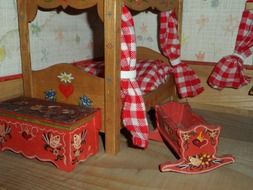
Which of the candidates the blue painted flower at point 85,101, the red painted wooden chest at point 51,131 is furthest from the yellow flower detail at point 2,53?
the blue painted flower at point 85,101

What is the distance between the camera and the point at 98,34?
1.49 meters

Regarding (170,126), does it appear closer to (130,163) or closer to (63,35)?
(130,163)

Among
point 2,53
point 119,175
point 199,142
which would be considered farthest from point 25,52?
point 199,142

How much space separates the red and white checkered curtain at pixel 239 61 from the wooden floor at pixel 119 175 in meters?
0.42

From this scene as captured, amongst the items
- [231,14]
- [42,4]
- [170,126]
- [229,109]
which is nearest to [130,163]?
[170,126]

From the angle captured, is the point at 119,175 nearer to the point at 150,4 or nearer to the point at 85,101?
the point at 85,101

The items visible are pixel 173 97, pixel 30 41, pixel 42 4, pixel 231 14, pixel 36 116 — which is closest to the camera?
pixel 36 116

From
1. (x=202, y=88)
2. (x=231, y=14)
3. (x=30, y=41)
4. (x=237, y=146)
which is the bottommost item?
(x=237, y=146)

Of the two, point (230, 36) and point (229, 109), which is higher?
point (230, 36)

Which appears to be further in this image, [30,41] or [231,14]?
[231,14]

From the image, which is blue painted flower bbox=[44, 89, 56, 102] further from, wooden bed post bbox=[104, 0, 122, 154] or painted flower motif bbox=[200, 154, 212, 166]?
painted flower motif bbox=[200, 154, 212, 166]

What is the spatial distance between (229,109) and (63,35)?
83 cm

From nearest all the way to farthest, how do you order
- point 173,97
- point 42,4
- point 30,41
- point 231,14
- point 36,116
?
point 36,116 < point 42,4 < point 30,41 < point 231,14 < point 173,97

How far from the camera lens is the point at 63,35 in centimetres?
128
